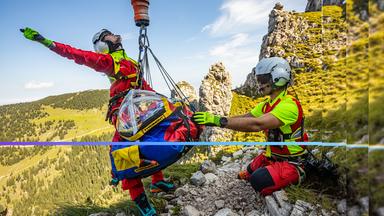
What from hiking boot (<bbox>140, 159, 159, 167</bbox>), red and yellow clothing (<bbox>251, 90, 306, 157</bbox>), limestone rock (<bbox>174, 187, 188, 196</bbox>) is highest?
red and yellow clothing (<bbox>251, 90, 306, 157</bbox>)

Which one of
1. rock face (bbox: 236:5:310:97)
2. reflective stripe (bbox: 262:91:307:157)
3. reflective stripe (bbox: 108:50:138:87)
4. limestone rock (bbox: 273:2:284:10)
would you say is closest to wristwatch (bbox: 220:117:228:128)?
reflective stripe (bbox: 262:91:307:157)

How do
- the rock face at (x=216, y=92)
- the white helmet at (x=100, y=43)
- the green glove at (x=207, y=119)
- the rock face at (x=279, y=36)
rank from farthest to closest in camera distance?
the rock face at (x=216, y=92), the rock face at (x=279, y=36), the white helmet at (x=100, y=43), the green glove at (x=207, y=119)

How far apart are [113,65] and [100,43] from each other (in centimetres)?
57

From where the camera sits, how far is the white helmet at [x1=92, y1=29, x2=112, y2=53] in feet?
15.5

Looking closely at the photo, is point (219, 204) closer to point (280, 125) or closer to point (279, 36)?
point (280, 125)

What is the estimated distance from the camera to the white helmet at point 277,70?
3.85m

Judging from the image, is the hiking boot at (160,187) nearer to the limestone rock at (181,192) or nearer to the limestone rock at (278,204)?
the limestone rock at (181,192)

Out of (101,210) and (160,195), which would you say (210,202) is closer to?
(160,195)

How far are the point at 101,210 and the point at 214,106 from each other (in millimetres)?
25358

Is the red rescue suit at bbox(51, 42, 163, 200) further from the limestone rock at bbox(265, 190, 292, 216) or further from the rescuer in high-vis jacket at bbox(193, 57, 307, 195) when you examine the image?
the limestone rock at bbox(265, 190, 292, 216)

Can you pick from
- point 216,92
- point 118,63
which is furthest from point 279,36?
point 118,63

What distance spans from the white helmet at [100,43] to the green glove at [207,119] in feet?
7.09

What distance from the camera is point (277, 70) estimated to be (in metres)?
3.84

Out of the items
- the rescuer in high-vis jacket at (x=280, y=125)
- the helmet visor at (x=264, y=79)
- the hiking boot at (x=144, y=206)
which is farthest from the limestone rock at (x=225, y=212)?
the helmet visor at (x=264, y=79)
